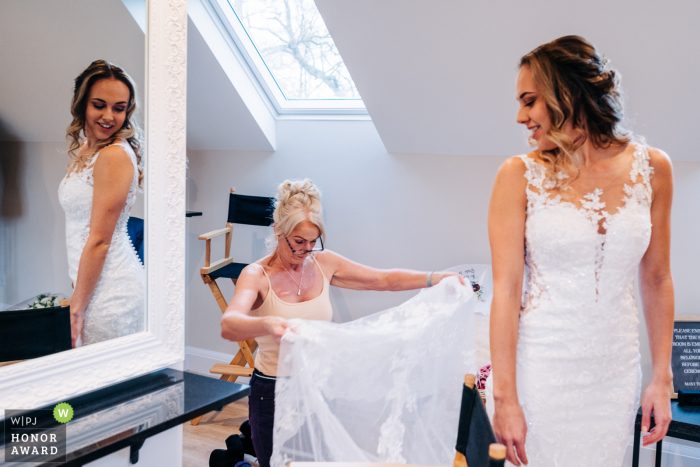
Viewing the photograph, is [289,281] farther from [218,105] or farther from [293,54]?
[293,54]

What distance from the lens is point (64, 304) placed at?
1.37 meters

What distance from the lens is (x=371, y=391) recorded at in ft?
4.66

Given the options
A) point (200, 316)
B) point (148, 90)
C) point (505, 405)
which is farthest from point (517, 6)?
point (200, 316)

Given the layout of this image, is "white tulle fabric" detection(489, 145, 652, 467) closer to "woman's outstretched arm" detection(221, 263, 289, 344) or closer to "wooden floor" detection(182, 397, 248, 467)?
"woman's outstretched arm" detection(221, 263, 289, 344)

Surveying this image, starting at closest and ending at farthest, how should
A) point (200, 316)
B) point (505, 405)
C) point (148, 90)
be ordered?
point (505, 405), point (148, 90), point (200, 316)

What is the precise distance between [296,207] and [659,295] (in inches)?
45.2

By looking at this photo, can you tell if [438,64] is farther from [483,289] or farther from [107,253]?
[107,253]

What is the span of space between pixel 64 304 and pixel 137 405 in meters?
0.33

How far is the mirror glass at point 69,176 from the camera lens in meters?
1.25

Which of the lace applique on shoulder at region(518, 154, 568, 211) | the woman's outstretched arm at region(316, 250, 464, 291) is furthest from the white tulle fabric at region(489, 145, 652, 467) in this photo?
the woman's outstretched arm at region(316, 250, 464, 291)

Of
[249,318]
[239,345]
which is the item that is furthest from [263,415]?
[239,345]

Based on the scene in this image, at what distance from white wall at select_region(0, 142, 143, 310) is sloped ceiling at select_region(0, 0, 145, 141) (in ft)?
0.14

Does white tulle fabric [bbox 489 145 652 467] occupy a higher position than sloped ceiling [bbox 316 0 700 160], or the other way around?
sloped ceiling [bbox 316 0 700 160]

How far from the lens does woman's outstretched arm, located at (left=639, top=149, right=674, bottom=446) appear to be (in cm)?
127
